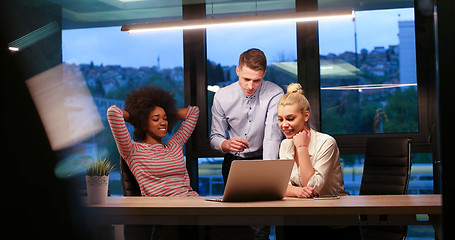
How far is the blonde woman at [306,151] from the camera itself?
2154 mm

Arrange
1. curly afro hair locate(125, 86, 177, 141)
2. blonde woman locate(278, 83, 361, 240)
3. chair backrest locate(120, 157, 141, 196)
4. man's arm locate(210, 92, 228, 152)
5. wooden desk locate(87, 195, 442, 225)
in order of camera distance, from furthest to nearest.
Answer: man's arm locate(210, 92, 228, 152) < curly afro hair locate(125, 86, 177, 141) < chair backrest locate(120, 157, 141, 196) < blonde woman locate(278, 83, 361, 240) < wooden desk locate(87, 195, 442, 225)

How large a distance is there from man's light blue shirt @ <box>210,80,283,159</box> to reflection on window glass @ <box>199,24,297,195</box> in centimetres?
61

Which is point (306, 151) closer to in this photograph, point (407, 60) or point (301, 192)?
point (301, 192)

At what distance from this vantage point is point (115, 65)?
5.30ft

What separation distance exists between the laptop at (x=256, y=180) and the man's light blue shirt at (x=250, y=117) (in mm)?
1160

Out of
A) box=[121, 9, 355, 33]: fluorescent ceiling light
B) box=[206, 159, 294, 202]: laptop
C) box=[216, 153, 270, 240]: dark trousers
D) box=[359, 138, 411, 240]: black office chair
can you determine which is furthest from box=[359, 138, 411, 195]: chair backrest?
Result: box=[216, 153, 270, 240]: dark trousers

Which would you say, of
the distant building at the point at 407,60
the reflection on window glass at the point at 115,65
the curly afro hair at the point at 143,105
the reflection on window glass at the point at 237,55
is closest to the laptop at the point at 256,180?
the reflection on window glass at the point at 115,65

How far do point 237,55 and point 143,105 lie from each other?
1373 millimetres

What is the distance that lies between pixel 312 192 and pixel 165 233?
2.43 ft

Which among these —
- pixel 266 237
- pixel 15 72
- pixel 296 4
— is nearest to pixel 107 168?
pixel 266 237

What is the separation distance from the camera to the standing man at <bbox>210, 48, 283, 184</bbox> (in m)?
3.01

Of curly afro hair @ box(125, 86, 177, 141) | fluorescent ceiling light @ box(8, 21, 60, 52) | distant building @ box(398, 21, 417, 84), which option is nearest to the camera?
fluorescent ceiling light @ box(8, 21, 60, 52)

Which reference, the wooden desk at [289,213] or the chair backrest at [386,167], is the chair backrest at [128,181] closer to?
the wooden desk at [289,213]

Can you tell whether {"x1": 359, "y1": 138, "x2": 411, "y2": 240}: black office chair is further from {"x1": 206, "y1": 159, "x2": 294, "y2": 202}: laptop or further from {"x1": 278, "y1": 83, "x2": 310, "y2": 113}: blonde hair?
{"x1": 206, "y1": 159, "x2": 294, "y2": 202}: laptop
